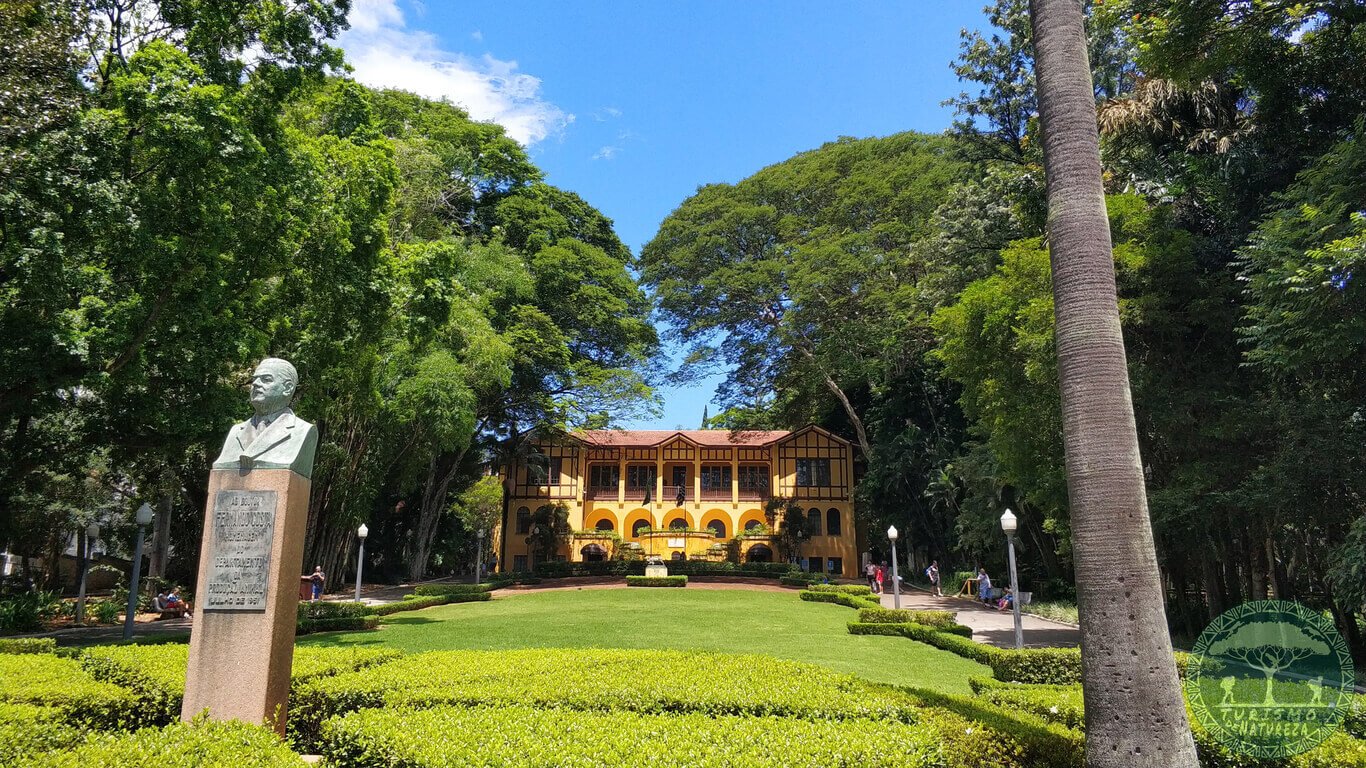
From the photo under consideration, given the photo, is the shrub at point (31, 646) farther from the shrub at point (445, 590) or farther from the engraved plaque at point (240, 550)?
the shrub at point (445, 590)

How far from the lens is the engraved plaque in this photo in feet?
18.3

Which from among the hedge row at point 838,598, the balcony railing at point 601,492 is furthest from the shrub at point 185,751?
the balcony railing at point 601,492

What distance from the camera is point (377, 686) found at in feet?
20.2

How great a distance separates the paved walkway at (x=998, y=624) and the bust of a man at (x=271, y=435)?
10.8 meters

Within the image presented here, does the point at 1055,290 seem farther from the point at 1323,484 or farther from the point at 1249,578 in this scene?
the point at 1249,578

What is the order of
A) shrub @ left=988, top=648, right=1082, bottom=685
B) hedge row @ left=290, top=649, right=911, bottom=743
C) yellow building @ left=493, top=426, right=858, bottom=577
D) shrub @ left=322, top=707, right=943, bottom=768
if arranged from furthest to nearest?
yellow building @ left=493, top=426, right=858, bottom=577 < shrub @ left=988, top=648, right=1082, bottom=685 < hedge row @ left=290, top=649, right=911, bottom=743 < shrub @ left=322, top=707, right=943, bottom=768

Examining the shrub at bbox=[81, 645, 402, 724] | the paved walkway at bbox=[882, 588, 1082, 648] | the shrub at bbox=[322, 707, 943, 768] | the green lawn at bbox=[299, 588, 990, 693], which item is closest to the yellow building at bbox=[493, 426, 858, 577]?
the paved walkway at bbox=[882, 588, 1082, 648]

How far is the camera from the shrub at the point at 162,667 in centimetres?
608

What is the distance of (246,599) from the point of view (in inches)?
219

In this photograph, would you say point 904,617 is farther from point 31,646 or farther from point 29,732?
point 29,732

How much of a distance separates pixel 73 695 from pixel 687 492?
116 ft

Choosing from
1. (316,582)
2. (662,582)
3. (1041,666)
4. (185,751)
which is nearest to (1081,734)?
(1041,666)
